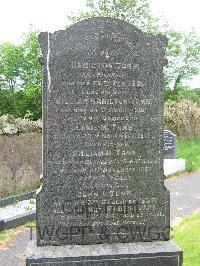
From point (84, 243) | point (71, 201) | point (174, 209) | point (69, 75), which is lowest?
point (174, 209)

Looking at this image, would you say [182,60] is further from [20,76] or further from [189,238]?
[189,238]

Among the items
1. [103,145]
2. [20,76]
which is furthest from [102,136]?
[20,76]

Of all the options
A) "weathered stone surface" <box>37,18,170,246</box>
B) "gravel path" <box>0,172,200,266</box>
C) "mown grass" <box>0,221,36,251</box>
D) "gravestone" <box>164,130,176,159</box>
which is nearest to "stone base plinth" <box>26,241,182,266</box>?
→ "weathered stone surface" <box>37,18,170,246</box>

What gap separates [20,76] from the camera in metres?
36.6

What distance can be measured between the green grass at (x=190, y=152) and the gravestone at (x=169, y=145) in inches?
25.8

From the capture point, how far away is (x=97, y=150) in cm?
561

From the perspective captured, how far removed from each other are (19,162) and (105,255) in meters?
6.91

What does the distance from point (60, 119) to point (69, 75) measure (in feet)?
1.61

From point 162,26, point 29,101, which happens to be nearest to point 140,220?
point 29,101

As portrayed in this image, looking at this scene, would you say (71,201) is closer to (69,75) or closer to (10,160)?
(69,75)

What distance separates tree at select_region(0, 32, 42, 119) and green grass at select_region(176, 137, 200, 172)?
14070mm

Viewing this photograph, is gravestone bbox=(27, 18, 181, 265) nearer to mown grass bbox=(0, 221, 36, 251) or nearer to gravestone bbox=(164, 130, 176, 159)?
mown grass bbox=(0, 221, 36, 251)

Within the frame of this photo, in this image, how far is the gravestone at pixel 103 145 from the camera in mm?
5523

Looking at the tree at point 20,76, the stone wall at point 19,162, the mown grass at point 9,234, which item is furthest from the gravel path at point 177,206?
the tree at point 20,76
